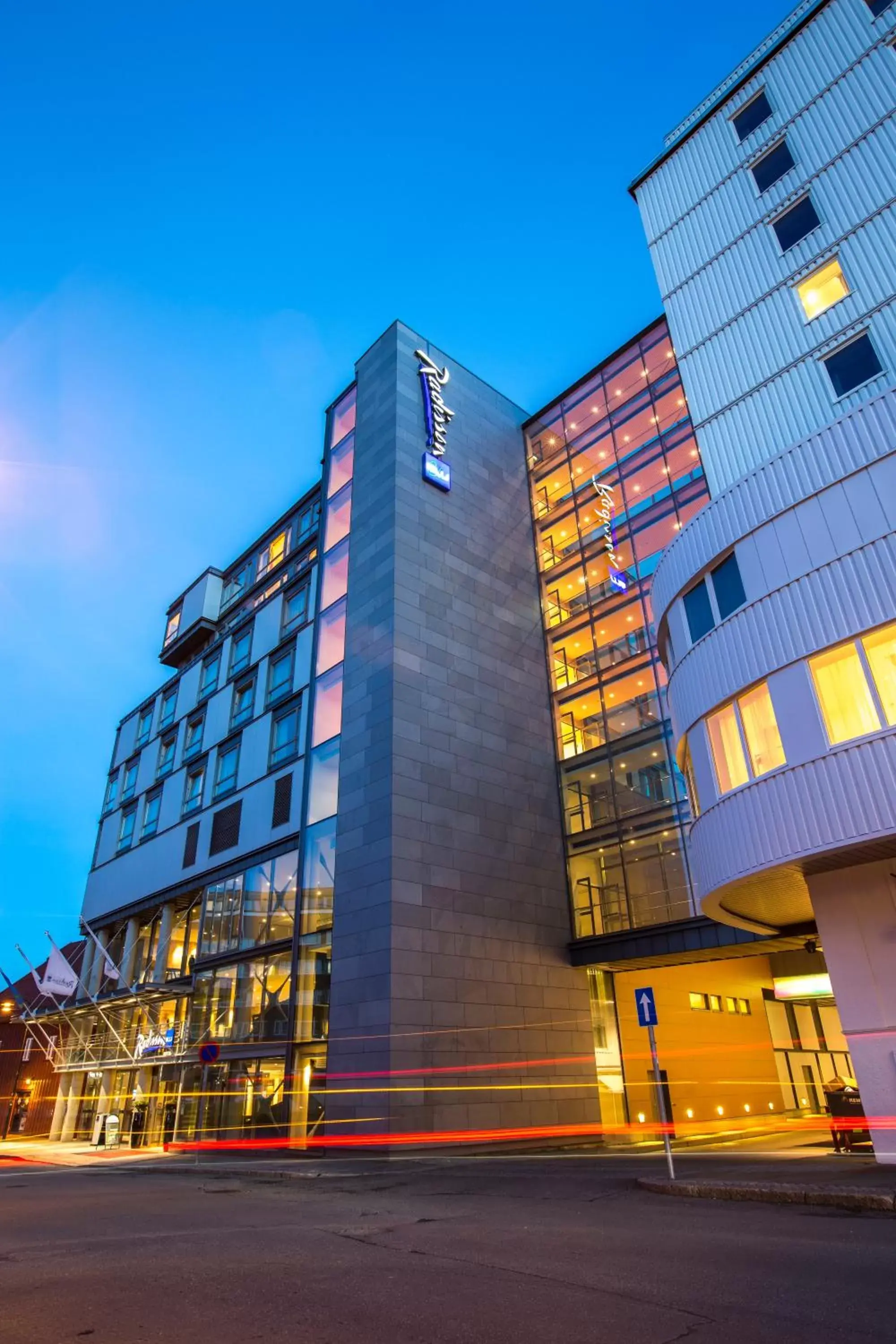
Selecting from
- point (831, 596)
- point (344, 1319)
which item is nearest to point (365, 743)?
point (831, 596)

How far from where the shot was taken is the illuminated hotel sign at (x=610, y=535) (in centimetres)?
2950

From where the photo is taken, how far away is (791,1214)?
8.76 m

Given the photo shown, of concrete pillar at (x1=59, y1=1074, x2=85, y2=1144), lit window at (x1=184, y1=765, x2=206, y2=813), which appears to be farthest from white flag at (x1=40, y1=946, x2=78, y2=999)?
concrete pillar at (x1=59, y1=1074, x2=85, y2=1144)

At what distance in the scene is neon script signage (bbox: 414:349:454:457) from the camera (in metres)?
29.8

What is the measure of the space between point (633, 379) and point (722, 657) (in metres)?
21.7

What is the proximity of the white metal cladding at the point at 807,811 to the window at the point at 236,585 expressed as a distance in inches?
1210

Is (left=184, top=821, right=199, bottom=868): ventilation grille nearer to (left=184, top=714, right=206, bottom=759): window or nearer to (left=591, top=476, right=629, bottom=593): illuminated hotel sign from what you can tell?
(left=184, top=714, right=206, bottom=759): window

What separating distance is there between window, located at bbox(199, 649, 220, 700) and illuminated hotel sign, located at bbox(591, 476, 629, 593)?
19362 millimetres

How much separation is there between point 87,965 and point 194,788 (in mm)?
13995

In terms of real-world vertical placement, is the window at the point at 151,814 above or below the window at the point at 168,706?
below

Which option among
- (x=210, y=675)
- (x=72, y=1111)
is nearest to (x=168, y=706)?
(x=210, y=675)

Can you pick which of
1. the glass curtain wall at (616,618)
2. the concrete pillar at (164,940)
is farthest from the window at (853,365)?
the concrete pillar at (164,940)

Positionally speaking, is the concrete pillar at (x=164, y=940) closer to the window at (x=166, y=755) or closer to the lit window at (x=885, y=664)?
the window at (x=166, y=755)

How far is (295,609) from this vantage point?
3334 centimetres
